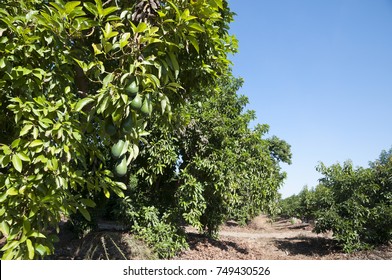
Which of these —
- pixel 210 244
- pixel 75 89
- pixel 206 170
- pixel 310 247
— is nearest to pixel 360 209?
pixel 310 247

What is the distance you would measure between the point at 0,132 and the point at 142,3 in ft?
4.90

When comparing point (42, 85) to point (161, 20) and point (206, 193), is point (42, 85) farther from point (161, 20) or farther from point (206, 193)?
point (206, 193)

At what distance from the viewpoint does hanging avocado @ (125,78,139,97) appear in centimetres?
156

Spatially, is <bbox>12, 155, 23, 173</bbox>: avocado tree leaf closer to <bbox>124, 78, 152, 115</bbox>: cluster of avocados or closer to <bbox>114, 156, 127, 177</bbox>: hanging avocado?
<bbox>114, 156, 127, 177</bbox>: hanging avocado

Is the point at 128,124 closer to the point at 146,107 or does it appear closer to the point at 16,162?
the point at 146,107

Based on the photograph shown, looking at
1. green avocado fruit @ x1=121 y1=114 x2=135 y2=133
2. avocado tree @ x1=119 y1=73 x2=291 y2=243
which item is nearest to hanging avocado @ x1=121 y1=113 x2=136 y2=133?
green avocado fruit @ x1=121 y1=114 x2=135 y2=133

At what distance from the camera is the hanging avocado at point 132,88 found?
1562 millimetres

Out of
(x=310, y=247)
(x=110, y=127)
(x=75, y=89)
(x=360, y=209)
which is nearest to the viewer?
(x=110, y=127)

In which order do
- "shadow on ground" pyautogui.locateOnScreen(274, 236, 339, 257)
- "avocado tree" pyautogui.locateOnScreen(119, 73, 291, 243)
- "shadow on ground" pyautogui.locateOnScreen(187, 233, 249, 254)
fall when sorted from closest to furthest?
1. "avocado tree" pyautogui.locateOnScreen(119, 73, 291, 243)
2. "shadow on ground" pyautogui.locateOnScreen(187, 233, 249, 254)
3. "shadow on ground" pyautogui.locateOnScreen(274, 236, 339, 257)

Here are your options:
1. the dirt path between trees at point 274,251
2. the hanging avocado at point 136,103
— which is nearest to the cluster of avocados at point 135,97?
the hanging avocado at point 136,103

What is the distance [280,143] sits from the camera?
27188mm

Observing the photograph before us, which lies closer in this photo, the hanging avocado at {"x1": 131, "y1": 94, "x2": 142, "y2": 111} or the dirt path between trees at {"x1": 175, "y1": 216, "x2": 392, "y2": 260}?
the hanging avocado at {"x1": 131, "y1": 94, "x2": 142, "y2": 111}

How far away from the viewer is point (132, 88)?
5.13 ft

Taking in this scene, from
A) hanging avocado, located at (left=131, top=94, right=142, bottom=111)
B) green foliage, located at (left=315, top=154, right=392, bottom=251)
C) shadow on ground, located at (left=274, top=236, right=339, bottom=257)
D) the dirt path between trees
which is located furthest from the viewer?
shadow on ground, located at (left=274, top=236, right=339, bottom=257)
